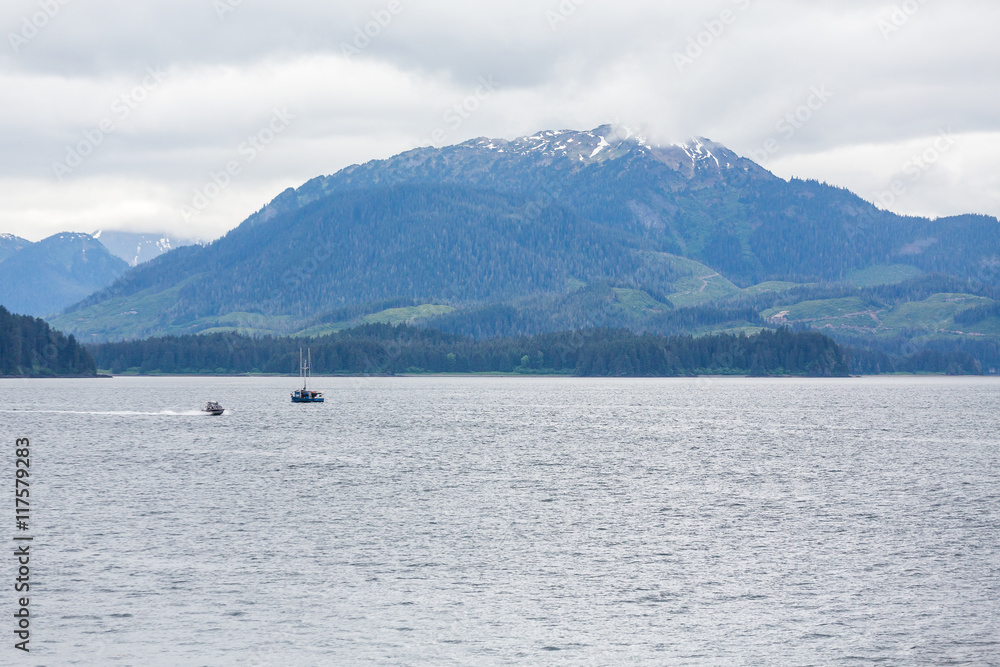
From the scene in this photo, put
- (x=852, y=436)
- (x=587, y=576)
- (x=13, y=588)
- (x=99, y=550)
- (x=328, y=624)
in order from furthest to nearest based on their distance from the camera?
(x=852, y=436)
(x=99, y=550)
(x=587, y=576)
(x=13, y=588)
(x=328, y=624)

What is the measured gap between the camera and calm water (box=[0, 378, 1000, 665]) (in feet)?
159

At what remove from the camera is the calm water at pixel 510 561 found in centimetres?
4831

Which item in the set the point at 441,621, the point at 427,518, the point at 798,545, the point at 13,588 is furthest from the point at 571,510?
the point at 13,588

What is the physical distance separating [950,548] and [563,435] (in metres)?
104

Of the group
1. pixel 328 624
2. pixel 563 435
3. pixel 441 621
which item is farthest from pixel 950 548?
pixel 563 435

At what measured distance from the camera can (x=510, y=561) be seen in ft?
216

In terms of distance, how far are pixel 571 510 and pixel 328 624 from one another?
126ft

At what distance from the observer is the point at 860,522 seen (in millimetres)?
80688

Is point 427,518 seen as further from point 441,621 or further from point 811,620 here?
point 811,620

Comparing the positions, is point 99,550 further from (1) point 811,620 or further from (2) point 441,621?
(1) point 811,620

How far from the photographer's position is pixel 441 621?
171 ft

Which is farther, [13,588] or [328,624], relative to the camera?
[13,588]

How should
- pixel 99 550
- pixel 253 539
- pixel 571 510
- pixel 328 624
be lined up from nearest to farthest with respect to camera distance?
pixel 328 624
pixel 99 550
pixel 253 539
pixel 571 510

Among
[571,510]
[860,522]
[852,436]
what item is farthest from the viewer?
[852,436]
